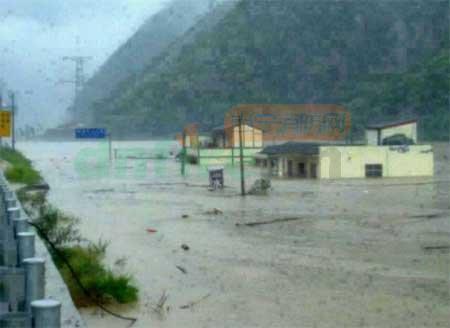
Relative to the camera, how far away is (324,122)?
71.6m

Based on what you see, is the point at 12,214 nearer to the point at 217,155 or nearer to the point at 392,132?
the point at 392,132

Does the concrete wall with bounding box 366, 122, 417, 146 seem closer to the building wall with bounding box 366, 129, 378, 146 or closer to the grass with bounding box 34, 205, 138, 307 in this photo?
the building wall with bounding box 366, 129, 378, 146

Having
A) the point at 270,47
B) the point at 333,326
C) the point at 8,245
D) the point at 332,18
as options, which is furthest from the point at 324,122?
the point at 8,245

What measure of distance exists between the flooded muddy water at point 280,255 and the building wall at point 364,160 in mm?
7834

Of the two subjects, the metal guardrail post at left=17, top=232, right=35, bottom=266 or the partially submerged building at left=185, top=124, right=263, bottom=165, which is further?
the partially submerged building at left=185, top=124, right=263, bottom=165

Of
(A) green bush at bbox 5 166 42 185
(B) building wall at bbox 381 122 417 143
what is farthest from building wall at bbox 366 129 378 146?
(A) green bush at bbox 5 166 42 185

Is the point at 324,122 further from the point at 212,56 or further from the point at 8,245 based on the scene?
the point at 8,245

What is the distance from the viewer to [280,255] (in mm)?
13242

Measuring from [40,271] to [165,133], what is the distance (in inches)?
3813

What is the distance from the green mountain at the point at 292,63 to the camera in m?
91.6

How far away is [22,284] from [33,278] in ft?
1.00

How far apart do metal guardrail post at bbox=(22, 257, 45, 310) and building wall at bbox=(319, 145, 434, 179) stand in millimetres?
33385

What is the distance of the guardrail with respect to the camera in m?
2.36

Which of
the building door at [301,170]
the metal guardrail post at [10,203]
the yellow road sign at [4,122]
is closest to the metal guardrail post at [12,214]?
the metal guardrail post at [10,203]
